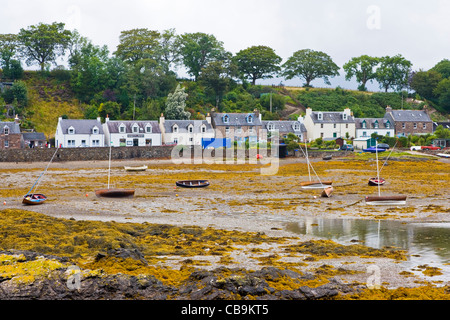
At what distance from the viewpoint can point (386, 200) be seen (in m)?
35.4

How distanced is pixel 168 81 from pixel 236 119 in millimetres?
17943

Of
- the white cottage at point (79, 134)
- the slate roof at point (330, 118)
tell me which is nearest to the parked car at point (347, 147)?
the slate roof at point (330, 118)

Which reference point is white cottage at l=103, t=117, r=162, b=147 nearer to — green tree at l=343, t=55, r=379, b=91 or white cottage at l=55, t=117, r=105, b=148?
white cottage at l=55, t=117, r=105, b=148

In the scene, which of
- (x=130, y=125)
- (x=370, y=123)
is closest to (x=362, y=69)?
(x=370, y=123)

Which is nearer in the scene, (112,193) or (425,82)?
(112,193)

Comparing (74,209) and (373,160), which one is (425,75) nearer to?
(373,160)

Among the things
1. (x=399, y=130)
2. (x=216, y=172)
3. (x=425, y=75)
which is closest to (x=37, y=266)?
(x=216, y=172)

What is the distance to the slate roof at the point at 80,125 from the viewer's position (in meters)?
78.8

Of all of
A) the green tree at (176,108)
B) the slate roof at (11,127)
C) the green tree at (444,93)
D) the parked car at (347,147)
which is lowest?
the parked car at (347,147)

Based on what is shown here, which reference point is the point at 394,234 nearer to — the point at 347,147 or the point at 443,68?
the point at 347,147

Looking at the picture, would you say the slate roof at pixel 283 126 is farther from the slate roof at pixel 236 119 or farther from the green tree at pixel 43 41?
the green tree at pixel 43 41

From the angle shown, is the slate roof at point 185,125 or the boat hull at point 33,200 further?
the slate roof at point 185,125

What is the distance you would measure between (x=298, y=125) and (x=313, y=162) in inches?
937

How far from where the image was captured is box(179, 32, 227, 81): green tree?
382 ft
